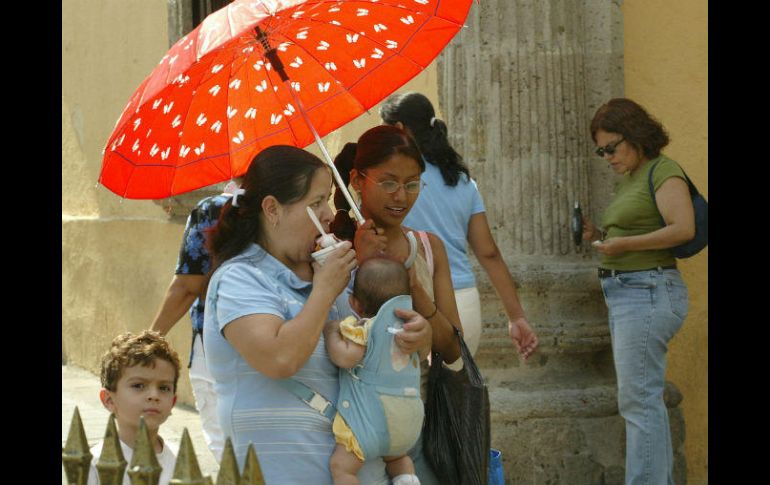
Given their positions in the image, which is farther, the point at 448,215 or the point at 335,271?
the point at 448,215

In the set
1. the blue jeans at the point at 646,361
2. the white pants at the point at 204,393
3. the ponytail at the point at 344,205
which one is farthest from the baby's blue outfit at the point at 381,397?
the blue jeans at the point at 646,361

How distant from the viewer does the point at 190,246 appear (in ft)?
14.8

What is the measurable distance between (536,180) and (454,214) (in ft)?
3.71

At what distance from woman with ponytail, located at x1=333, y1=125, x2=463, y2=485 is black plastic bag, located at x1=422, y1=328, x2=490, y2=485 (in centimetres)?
5

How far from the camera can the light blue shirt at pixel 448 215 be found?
4.90 m

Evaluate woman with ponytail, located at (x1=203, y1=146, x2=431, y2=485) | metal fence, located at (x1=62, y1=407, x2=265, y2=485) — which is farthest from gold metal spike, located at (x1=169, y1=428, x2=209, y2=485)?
woman with ponytail, located at (x1=203, y1=146, x2=431, y2=485)

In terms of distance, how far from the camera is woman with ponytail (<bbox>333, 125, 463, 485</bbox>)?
11.3 feet

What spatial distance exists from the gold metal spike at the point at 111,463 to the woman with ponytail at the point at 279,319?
0.30 meters

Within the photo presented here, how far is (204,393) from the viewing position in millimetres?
4430

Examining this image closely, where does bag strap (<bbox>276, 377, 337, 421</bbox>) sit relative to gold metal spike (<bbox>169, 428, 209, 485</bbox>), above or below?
below

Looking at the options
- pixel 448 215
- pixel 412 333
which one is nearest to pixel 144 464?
pixel 412 333

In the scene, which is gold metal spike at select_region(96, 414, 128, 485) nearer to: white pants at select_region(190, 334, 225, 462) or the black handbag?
white pants at select_region(190, 334, 225, 462)

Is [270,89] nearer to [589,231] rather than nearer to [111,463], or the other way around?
[111,463]

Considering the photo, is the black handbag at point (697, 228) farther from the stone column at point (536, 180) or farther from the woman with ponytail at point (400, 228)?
the woman with ponytail at point (400, 228)
